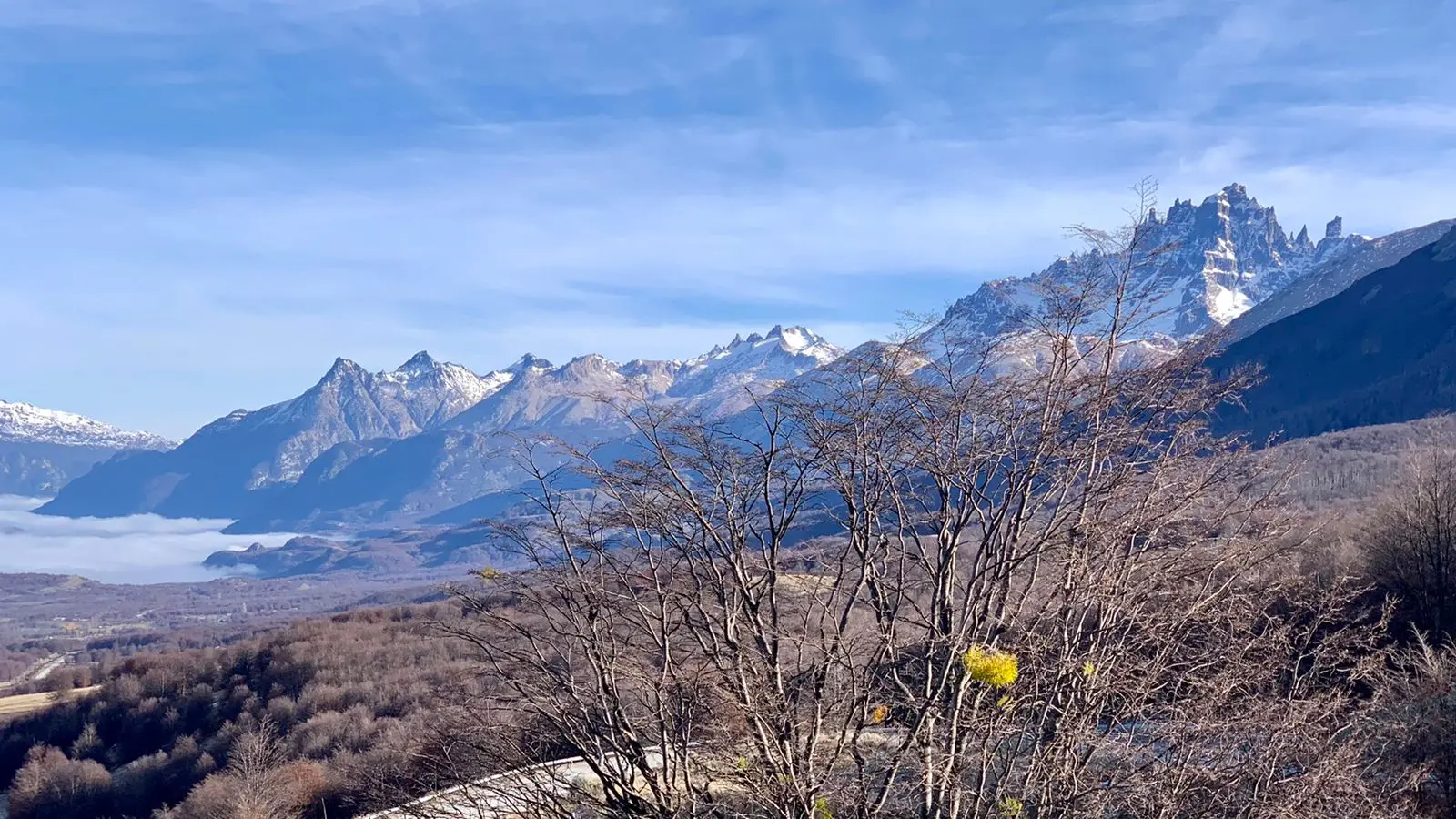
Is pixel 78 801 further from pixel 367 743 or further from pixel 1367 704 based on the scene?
pixel 1367 704

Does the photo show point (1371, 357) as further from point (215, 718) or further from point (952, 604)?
point (952, 604)

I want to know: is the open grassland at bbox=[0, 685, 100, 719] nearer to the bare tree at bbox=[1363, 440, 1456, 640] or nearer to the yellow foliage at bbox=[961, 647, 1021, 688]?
the bare tree at bbox=[1363, 440, 1456, 640]

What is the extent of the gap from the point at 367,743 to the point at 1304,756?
Result: 2021 inches

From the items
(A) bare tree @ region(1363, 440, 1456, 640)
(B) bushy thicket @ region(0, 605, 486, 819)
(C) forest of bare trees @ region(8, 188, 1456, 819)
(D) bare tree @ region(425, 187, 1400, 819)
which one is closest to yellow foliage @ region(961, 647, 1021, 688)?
(C) forest of bare trees @ region(8, 188, 1456, 819)

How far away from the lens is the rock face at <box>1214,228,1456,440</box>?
15062 centimetres

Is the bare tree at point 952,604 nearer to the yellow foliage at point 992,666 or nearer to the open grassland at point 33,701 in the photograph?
the yellow foliage at point 992,666

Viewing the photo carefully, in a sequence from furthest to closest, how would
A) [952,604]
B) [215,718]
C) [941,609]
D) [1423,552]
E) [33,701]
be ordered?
[33,701] < [215,718] < [1423,552] < [952,604] < [941,609]

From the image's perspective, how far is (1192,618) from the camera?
390 inches

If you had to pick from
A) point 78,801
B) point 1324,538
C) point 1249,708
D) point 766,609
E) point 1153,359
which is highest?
point 1153,359

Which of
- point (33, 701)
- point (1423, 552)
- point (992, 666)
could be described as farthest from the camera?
point (33, 701)

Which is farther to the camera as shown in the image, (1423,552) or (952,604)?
(1423,552)

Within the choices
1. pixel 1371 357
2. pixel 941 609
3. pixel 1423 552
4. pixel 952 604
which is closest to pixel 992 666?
pixel 941 609

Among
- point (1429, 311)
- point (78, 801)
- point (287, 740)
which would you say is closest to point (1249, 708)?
point (287, 740)

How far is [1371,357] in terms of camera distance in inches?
7032
